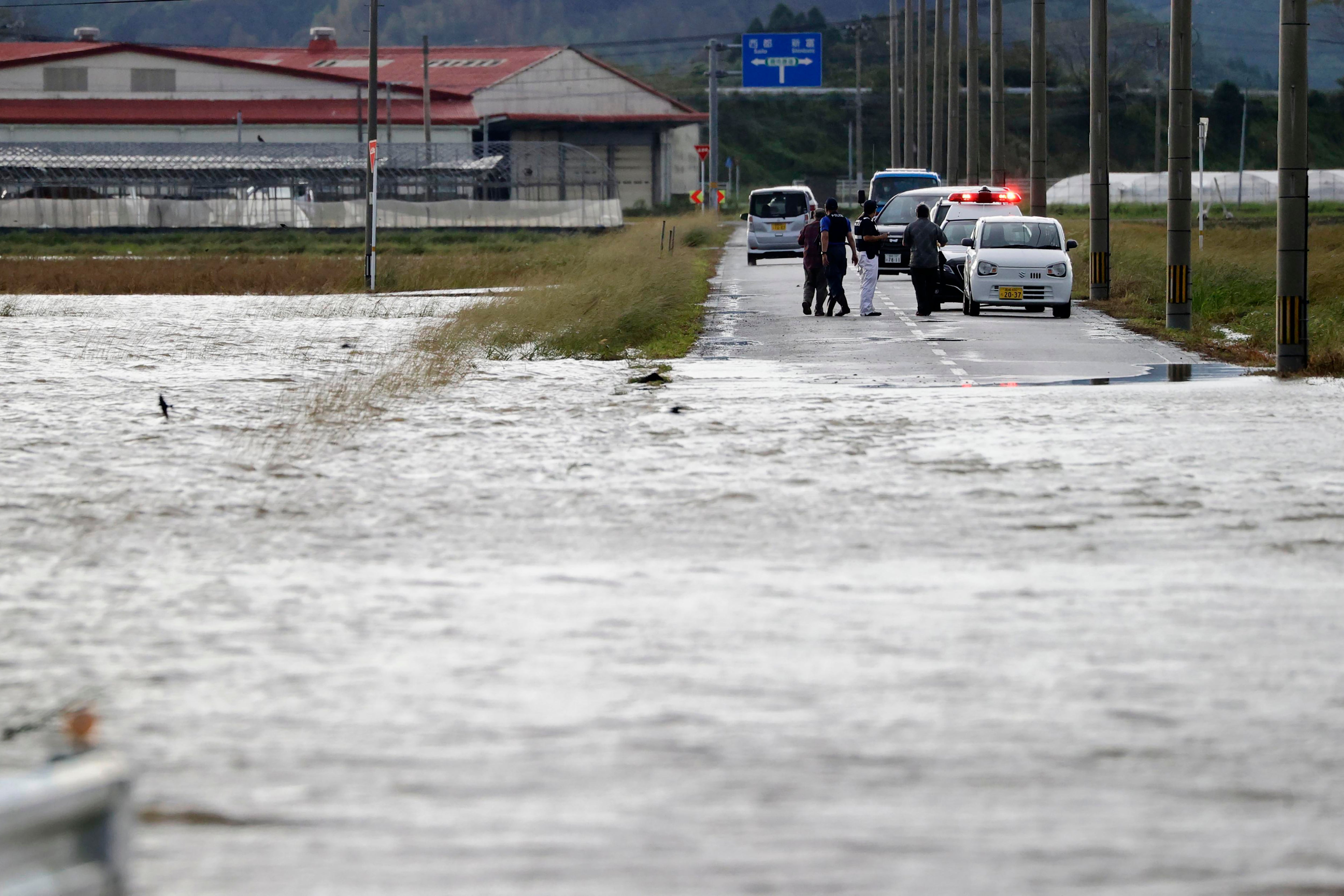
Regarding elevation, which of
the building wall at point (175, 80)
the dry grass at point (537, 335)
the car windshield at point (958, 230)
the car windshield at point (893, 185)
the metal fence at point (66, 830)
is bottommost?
the metal fence at point (66, 830)

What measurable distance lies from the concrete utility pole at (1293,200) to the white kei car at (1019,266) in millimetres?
8741

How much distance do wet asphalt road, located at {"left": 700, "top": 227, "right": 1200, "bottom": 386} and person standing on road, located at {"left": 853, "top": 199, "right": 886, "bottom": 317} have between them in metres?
0.26

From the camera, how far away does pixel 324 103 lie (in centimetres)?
9631

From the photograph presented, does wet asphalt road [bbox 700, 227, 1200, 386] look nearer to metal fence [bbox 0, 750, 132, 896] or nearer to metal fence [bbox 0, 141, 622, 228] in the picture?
metal fence [bbox 0, 750, 132, 896]

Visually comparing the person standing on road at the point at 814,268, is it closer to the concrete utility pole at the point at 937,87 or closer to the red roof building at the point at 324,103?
the concrete utility pole at the point at 937,87

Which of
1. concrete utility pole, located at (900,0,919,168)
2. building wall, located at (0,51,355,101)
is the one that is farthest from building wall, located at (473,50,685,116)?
concrete utility pole, located at (900,0,919,168)

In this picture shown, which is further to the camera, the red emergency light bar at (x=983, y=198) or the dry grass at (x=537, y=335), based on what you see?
the red emergency light bar at (x=983, y=198)

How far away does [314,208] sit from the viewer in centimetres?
7381

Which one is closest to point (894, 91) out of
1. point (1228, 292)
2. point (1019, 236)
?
point (1228, 292)

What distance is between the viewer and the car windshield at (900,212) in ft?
139

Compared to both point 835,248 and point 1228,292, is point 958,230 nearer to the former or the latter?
point 1228,292

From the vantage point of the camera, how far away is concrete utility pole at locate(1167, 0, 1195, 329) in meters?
27.6

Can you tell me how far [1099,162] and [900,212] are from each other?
27.1 ft

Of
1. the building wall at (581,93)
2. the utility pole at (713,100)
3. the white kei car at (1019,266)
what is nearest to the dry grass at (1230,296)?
the white kei car at (1019,266)
